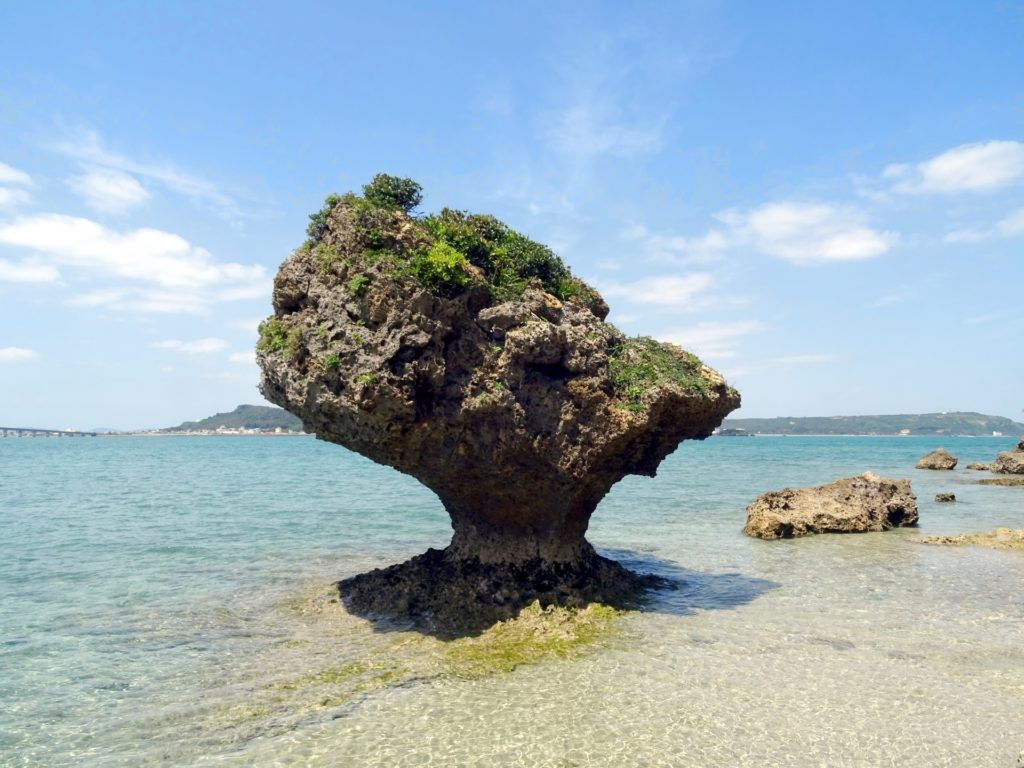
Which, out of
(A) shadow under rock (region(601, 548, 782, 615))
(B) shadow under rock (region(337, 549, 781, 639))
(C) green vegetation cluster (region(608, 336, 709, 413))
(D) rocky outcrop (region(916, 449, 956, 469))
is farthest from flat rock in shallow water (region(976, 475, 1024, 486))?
(C) green vegetation cluster (region(608, 336, 709, 413))

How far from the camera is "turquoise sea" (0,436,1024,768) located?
8094mm

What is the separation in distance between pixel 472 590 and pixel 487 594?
1.22 ft

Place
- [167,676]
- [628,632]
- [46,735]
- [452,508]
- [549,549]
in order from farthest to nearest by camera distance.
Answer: [452,508] → [549,549] → [628,632] → [167,676] → [46,735]

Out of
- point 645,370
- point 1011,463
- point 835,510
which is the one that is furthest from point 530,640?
point 1011,463

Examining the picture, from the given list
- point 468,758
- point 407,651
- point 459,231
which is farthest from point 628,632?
point 459,231

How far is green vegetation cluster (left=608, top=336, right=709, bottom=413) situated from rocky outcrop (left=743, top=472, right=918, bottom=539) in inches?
447

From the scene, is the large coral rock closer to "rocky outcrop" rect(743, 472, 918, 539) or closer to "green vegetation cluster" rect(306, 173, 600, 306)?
"rocky outcrop" rect(743, 472, 918, 539)

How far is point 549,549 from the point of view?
45.9ft

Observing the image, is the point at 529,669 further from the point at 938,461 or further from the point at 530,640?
the point at 938,461

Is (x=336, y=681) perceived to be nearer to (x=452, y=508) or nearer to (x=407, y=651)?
(x=407, y=651)

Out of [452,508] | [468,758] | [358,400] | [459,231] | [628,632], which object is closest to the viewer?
[468,758]

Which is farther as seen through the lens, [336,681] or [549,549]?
[549,549]

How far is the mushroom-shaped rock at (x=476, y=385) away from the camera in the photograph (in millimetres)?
11805

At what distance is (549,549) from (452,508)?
239 cm
